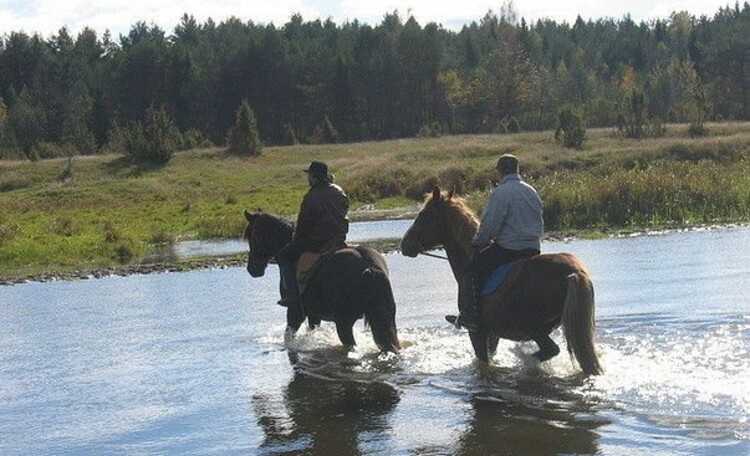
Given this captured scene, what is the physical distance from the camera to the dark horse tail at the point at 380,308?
543 inches

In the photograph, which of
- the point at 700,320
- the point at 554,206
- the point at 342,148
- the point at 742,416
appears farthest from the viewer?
the point at 342,148

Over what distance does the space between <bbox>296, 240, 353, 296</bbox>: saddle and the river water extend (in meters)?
0.94

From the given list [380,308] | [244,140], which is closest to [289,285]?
[380,308]

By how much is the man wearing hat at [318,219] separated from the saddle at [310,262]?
74mm

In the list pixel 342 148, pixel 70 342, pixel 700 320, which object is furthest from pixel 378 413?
pixel 342 148

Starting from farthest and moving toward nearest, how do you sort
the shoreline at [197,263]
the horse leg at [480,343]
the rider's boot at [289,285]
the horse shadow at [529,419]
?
the shoreline at [197,263] < the rider's boot at [289,285] < the horse leg at [480,343] < the horse shadow at [529,419]

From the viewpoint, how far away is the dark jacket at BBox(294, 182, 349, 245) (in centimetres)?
1504

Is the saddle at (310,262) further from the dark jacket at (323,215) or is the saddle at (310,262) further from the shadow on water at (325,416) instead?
the shadow on water at (325,416)

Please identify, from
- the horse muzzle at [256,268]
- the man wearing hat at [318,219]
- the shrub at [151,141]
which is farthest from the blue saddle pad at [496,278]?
the shrub at [151,141]

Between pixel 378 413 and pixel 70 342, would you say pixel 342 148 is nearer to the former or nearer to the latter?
pixel 70 342

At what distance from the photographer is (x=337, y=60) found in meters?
106

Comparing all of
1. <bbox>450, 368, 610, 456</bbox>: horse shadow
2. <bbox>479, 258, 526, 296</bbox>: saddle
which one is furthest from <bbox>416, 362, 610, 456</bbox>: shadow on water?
<bbox>479, 258, 526, 296</bbox>: saddle

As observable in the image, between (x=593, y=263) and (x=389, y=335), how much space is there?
11515mm

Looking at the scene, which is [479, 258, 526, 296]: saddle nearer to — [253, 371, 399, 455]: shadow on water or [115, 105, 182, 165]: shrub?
[253, 371, 399, 455]: shadow on water
